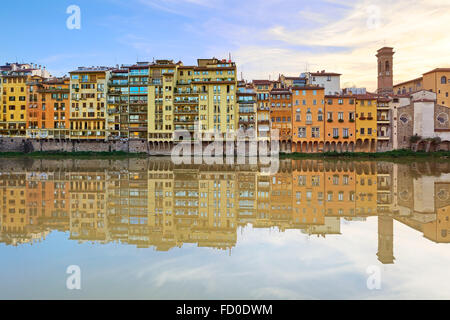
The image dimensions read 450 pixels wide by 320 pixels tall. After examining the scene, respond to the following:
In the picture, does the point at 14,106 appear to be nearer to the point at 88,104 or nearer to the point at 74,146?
the point at 74,146

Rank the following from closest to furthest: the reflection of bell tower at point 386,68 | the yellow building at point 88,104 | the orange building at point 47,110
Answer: the yellow building at point 88,104, the orange building at point 47,110, the reflection of bell tower at point 386,68

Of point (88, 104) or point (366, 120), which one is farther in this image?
point (88, 104)

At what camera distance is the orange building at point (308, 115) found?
2554 inches

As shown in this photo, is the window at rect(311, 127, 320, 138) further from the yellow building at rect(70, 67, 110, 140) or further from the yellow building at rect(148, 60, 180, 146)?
the yellow building at rect(70, 67, 110, 140)

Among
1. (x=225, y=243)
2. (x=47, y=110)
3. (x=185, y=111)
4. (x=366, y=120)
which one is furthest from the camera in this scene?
(x=47, y=110)

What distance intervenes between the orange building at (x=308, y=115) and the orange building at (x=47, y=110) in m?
41.3

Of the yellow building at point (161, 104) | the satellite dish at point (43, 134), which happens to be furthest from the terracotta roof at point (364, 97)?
the satellite dish at point (43, 134)

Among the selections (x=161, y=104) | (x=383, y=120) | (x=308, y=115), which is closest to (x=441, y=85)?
(x=383, y=120)

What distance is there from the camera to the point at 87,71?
68625 mm

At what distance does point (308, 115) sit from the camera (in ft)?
213

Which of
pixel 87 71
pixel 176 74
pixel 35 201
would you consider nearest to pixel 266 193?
pixel 35 201

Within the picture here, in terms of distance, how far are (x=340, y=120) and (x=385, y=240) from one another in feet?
180

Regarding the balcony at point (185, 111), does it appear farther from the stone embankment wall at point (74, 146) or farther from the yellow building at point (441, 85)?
the yellow building at point (441, 85)
